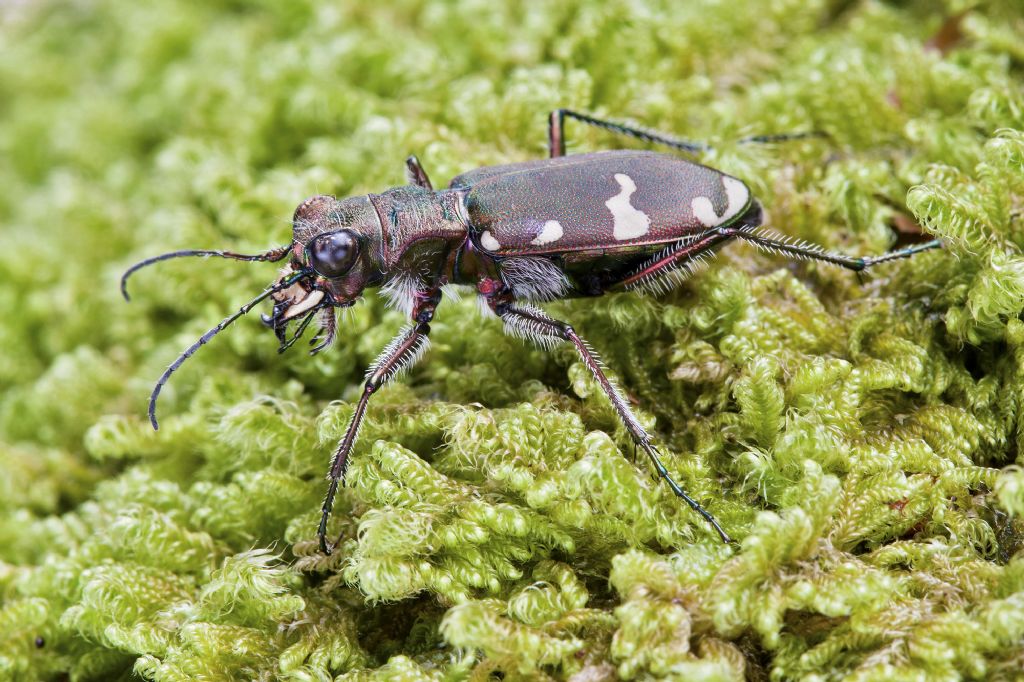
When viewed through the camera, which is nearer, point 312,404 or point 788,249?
point 788,249

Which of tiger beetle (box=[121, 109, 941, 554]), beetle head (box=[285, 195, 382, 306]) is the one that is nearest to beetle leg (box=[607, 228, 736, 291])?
tiger beetle (box=[121, 109, 941, 554])

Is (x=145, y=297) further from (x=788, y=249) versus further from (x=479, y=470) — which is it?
(x=788, y=249)

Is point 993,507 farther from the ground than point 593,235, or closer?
closer

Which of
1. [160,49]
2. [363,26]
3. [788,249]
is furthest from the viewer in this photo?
[160,49]

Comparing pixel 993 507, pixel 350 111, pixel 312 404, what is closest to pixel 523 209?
pixel 312 404

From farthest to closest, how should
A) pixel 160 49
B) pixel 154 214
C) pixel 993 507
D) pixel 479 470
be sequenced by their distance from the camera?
pixel 160 49 → pixel 154 214 → pixel 479 470 → pixel 993 507

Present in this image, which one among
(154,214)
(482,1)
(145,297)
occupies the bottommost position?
(145,297)

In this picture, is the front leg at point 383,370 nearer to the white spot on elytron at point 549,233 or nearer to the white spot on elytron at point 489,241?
the white spot on elytron at point 489,241
